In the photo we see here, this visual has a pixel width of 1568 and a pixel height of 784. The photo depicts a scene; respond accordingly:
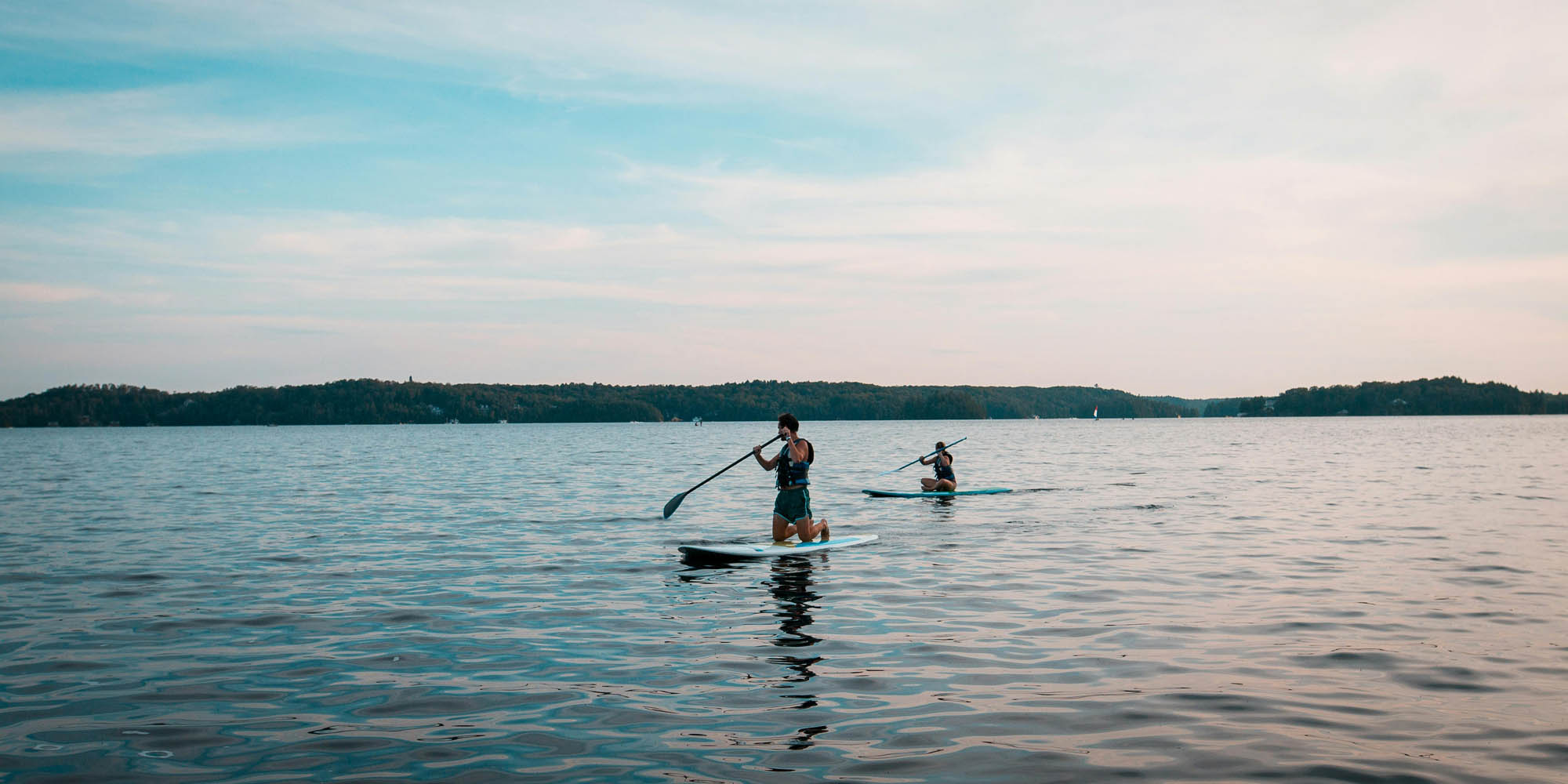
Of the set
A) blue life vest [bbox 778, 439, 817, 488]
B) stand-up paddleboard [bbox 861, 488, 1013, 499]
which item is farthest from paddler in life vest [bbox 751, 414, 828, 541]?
stand-up paddleboard [bbox 861, 488, 1013, 499]

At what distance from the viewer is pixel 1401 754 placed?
263 inches

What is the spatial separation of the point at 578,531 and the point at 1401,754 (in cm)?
1619

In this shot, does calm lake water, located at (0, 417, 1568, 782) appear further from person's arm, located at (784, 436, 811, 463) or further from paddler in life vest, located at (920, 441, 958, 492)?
paddler in life vest, located at (920, 441, 958, 492)

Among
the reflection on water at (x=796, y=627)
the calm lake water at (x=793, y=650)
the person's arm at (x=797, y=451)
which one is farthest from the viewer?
the person's arm at (x=797, y=451)

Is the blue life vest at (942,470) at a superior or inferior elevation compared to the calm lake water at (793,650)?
superior

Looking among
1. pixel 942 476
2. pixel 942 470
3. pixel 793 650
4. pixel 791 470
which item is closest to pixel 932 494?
pixel 942 476

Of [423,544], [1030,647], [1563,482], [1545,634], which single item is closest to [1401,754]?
[1030,647]

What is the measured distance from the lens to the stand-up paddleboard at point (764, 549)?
52.7ft

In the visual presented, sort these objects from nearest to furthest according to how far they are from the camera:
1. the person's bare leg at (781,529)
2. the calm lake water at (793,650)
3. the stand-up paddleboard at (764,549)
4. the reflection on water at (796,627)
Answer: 1. the calm lake water at (793,650)
2. the reflection on water at (796,627)
3. the stand-up paddleboard at (764,549)
4. the person's bare leg at (781,529)

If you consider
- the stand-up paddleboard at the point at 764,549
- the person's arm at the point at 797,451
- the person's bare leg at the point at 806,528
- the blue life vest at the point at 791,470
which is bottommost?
the stand-up paddleboard at the point at 764,549

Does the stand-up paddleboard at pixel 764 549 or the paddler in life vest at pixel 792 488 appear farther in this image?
the paddler in life vest at pixel 792 488

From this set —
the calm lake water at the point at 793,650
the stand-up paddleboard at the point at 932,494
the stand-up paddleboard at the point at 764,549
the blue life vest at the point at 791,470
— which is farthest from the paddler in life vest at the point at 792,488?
the stand-up paddleboard at the point at 932,494

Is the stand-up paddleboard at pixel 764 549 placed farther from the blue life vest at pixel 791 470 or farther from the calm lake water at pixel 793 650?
the blue life vest at pixel 791 470

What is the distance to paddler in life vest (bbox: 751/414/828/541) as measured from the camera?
56.8ft
